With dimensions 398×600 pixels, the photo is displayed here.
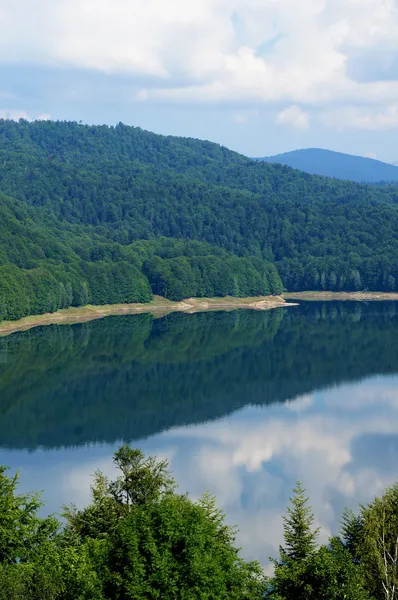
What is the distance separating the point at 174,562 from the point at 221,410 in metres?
46.2

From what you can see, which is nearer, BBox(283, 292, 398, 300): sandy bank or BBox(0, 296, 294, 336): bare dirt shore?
BBox(0, 296, 294, 336): bare dirt shore

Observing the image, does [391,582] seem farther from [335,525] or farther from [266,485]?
[266,485]

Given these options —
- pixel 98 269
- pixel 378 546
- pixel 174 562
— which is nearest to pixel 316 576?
pixel 378 546

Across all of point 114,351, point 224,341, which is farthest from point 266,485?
point 224,341

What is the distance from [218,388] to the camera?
3147 inches

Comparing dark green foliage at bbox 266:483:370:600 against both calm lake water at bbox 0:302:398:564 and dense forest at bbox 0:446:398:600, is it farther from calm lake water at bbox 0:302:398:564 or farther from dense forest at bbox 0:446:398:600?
calm lake water at bbox 0:302:398:564

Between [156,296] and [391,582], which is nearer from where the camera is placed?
[391,582]

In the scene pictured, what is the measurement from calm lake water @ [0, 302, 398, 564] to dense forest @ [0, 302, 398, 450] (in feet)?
0.65

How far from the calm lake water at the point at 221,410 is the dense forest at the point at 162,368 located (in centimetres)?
20

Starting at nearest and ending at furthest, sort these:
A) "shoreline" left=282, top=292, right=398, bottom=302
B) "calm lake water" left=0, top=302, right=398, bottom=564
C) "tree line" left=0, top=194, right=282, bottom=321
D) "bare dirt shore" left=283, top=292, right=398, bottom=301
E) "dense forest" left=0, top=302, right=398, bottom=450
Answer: "calm lake water" left=0, top=302, right=398, bottom=564, "dense forest" left=0, top=302, right=398, bottom=450, "tree line" left=0, top=194, right=282, bottom=321, "shoreline" left=282, top=292, right=398, bottom=302, "bare dirt shore" left=283, top=292, right=398, bottom=301

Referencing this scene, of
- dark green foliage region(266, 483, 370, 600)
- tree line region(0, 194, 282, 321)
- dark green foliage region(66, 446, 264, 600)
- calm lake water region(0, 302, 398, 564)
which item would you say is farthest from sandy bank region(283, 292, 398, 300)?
dark green foliage region(66, 446, 264, 600)

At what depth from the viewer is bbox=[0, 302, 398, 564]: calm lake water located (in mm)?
49875

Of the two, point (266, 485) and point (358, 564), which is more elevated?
point (358, 564)

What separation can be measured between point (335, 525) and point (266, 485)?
7.33 meters
